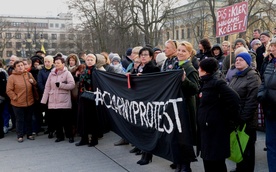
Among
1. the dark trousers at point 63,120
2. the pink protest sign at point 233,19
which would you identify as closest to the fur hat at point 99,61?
the dark trousers at point 63,120

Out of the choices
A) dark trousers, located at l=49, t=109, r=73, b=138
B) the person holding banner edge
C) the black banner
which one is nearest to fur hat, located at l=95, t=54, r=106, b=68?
the black banner

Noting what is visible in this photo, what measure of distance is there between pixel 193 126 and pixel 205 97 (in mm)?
723

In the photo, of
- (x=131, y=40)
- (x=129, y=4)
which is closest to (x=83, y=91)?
(x=129, y=4)

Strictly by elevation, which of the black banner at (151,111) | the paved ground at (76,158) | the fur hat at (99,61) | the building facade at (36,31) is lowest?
the paved ground at (76,158)

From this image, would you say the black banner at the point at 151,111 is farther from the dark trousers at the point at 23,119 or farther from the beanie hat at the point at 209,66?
the dark trousers at the point at 23,119

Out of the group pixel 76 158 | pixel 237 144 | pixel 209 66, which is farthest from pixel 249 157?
pixel 76 158

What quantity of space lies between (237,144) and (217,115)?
546 millimetres

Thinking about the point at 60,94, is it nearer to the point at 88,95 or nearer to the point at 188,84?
the point at 88,95

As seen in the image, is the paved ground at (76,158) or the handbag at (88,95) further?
the handbag at (88,95)

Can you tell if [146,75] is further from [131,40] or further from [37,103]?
[131,40]

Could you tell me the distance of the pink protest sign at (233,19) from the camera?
6.40 meters

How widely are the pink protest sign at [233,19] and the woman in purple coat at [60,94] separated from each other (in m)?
3.55

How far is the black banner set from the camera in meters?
4.15

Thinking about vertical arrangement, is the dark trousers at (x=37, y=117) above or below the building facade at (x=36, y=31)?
below
